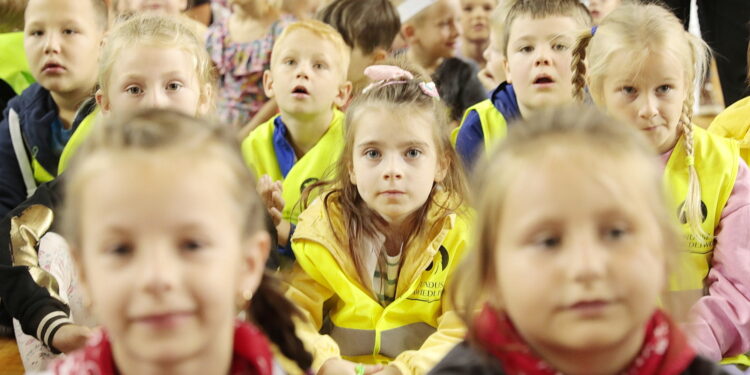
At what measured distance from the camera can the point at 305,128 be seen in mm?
2709

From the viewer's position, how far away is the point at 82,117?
2.58 meters

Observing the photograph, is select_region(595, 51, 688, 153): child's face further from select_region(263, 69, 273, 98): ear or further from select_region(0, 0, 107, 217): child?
select_region(0, 0, 107, 217): child

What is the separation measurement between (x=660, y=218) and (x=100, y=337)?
2.24 feet

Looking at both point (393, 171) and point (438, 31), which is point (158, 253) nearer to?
point (393, 171)

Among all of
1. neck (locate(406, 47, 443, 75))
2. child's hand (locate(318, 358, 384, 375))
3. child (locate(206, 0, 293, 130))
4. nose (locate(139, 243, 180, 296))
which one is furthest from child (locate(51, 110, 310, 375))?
neck (locate(406, 47, 443, 75))

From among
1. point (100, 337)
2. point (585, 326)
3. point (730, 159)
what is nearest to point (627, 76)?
point (730, 159)

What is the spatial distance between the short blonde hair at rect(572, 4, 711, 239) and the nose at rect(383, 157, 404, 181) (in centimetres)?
47

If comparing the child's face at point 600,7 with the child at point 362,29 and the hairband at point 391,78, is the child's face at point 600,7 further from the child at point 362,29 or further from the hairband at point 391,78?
the hairband at point 391,78

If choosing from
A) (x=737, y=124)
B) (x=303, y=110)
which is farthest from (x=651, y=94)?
(x=303, y=110)

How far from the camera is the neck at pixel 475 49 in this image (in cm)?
407

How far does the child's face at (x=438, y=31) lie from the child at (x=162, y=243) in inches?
101

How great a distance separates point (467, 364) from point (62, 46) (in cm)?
182

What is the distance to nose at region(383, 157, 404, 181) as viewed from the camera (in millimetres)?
2027

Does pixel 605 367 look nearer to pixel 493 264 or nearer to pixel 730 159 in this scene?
pixel 493 264
